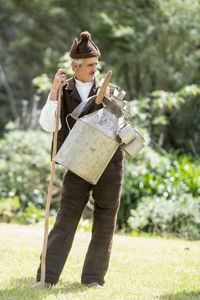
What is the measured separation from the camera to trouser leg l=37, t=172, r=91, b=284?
374 centimetres

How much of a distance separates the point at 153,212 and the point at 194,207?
0.58 meters

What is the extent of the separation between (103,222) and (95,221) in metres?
0.08

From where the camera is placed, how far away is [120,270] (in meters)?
4.46

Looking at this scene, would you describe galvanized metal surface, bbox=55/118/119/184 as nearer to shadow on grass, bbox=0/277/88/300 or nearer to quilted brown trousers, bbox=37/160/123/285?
quilted brown trousers, bbox=37/160/123/285

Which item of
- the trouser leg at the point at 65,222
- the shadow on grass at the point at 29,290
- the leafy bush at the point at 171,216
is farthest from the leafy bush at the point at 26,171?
the trouser leg at the point at 65,222

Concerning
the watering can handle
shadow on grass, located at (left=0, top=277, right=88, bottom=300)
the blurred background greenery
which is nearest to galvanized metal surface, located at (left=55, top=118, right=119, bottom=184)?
the watering can handle

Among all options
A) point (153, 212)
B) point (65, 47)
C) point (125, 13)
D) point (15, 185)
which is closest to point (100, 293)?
point (153, 212)

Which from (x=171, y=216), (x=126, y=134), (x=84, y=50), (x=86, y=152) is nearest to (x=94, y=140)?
(x=86, y=152)

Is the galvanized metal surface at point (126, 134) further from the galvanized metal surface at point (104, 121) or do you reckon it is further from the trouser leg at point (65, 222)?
the trouser leg at point (65, 222)

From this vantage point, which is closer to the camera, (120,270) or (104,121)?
(104,121)

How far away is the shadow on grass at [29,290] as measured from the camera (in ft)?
11.3

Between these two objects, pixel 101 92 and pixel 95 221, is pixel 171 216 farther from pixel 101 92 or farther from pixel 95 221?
pixel 101 92

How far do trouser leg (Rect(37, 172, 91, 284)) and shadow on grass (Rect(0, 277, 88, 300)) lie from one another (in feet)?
0.36

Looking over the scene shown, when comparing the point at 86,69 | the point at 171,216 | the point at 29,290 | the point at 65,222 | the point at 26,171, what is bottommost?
the point at 29,290
